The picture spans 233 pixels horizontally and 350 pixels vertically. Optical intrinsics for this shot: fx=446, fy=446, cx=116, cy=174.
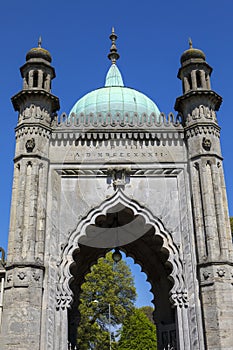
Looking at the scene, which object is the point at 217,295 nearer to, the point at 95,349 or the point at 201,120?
the point at 201,120

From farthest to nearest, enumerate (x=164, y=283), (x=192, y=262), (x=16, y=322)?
(x=164, y=283), (x=192, y=262), (x=16, y=322)

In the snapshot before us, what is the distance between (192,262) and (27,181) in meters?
6.17

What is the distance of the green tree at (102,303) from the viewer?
33688 millimetres

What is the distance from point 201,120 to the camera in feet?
53.2

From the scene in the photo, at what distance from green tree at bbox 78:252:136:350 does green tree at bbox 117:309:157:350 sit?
77 centimetres

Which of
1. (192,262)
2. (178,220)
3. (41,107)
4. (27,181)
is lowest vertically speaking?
(192,262)

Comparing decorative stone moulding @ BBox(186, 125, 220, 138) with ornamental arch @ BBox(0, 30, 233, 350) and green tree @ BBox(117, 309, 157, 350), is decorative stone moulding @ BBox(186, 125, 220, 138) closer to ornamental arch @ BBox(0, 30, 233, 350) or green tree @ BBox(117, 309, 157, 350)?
ornamental arch @ BBox(0, 30, 233, 350)

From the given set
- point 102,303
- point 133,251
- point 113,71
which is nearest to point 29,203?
point 133,251

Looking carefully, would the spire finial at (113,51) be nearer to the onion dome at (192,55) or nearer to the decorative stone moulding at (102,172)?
the onion dome at (192,55)

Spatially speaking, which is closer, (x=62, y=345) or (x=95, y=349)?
(x=62, y=345)

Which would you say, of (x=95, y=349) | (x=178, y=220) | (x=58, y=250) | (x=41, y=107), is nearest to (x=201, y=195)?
(x=178, y=220)

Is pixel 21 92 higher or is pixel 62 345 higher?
pixel 21 92

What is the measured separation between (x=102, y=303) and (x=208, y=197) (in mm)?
22573

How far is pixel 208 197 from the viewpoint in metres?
15.1
